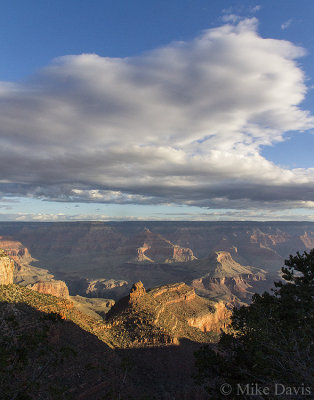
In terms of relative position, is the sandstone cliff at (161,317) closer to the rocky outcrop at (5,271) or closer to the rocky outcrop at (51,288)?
the rocky outcrop at (5,271)

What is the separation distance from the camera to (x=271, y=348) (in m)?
18.0

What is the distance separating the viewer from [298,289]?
93.7 feet

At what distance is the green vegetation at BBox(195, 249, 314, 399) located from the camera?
1789 centimetres

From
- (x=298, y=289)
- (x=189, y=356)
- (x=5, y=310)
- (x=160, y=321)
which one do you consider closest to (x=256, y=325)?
(x=298, y=289)

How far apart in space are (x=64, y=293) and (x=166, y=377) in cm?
15043

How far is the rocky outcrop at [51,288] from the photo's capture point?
163 m

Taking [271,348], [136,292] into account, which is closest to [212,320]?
[136,292]

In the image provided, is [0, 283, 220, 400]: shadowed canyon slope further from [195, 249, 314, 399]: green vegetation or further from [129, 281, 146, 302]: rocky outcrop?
[195, 249, 314, 399]: green vegetation

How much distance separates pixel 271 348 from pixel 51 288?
176 metres

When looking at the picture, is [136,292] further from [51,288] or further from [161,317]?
[51,288]

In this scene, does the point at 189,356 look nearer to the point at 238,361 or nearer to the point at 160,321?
the point at 160,321

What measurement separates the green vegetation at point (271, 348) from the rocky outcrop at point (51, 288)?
5973 inches

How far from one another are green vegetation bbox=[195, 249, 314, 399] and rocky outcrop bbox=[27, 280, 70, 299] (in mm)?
151720

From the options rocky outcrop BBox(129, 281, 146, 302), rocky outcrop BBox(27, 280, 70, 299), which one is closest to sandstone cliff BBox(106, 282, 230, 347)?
rocky outcrop BBox(129, 281, 146, 302)
